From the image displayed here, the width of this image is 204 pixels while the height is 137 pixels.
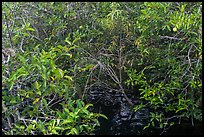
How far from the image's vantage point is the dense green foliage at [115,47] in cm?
296

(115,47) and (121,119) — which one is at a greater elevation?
(115,47)

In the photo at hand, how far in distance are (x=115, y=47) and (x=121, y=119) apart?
1048mm

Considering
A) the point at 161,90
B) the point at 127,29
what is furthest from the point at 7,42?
the point at 161,90

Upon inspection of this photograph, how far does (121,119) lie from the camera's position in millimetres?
4500

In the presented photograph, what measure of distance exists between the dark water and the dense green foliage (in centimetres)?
14

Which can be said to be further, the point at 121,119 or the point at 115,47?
the point at 121,119

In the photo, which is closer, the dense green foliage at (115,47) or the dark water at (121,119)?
the dense green foliage at (115,47)

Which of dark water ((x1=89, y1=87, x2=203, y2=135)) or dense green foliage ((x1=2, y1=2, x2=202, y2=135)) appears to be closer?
dense green foliage ((x1=2, y1=2, x2=202, y2=135))

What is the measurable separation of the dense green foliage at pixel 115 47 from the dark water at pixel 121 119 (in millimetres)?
142

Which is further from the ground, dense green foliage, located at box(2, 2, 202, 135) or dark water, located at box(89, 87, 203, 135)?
dense green foliage, located at box(2, 2, 202, 135)

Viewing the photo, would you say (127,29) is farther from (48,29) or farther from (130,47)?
(48,29)

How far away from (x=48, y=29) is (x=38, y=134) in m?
2.00

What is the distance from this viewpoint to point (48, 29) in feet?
13.7

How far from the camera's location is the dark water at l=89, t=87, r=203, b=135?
4.11 metres
